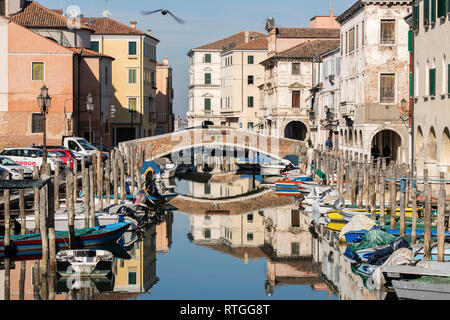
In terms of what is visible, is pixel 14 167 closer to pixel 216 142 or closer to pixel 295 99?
pixel 216 142

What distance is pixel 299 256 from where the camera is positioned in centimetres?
2205

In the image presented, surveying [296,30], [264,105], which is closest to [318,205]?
[296,30]

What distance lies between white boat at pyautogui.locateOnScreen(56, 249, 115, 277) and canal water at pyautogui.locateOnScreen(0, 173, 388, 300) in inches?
12.6

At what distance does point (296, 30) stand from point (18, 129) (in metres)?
24.7

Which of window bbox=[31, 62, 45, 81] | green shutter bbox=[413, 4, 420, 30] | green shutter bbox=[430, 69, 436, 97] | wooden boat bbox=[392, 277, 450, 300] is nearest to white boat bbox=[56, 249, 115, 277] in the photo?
wooden boat bbox=[392, 277, 450, 300]

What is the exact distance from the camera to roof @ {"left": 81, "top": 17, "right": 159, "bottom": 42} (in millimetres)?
56469

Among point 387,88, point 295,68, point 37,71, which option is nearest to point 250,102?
point 295,68

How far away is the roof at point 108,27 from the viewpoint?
56.5 metres

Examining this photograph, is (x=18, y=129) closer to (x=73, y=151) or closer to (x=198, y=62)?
(x=73, y=151)

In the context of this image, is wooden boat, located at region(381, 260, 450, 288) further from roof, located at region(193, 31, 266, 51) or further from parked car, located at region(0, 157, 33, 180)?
roof, located at region(193, 31, 266, 51)

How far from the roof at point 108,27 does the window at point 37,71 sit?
15057 millimetres

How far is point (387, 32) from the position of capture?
36188 mm

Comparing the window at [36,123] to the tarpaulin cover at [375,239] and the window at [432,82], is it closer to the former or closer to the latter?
the window at [432,82]

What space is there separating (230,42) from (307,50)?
89.5 feet
